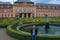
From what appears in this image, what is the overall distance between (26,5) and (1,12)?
794 centimetres

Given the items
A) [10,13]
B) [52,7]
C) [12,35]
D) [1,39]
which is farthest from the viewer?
[52,7]

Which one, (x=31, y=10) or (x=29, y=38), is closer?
(x=29, y=38)

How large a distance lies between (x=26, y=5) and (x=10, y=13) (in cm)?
553

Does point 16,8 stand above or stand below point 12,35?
below

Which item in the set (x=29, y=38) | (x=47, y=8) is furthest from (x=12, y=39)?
(x=47, y=8)

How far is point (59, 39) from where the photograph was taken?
10.5m

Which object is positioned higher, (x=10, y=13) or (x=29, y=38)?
(x=29, y=38)

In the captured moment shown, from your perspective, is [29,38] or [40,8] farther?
[40,8]

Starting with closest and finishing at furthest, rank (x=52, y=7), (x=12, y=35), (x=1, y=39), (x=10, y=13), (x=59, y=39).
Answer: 1. (x=59, y=39)
2. (x=1, y=39)
3. (x=12, y=35)
4. (x=10, y=13)
5. (x=52, y=7)

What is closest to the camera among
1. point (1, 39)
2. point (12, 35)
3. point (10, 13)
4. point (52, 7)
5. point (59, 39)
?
point (59, 39)

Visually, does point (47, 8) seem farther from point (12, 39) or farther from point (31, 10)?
point (12, 39)

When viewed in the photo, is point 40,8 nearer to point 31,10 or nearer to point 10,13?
point 31,10

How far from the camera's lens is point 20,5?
5203 centimetres

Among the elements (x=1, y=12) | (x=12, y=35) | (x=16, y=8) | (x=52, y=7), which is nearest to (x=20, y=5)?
(x=16, y=8)
